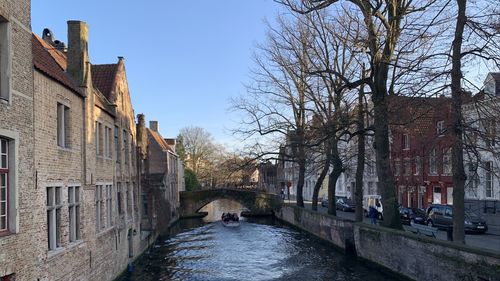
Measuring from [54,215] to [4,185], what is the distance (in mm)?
3472

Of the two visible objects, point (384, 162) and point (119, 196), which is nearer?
point (384, 162)

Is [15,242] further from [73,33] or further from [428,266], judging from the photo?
[428,266]

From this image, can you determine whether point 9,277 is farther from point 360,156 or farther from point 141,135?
point 360,156

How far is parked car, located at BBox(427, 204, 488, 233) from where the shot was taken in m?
27.8

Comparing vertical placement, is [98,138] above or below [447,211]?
above

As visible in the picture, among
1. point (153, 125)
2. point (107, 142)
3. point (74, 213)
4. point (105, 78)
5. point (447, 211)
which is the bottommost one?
point (447, 211)

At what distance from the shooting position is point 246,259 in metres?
27.0

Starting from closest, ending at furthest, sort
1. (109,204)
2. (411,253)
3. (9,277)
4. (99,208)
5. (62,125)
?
(9,277) < (62,125) < (411,253) < (99,208) < (109,204)

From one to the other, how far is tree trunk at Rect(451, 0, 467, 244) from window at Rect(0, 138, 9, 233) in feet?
40.3

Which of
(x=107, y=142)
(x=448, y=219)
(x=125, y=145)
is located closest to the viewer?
(x=107, y=142)

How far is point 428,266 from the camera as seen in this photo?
16.4 meters

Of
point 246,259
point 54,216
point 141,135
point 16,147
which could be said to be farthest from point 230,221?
point 16,147

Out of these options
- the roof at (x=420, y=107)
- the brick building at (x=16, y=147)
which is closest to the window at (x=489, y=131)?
the roof at (x=420, y=107)

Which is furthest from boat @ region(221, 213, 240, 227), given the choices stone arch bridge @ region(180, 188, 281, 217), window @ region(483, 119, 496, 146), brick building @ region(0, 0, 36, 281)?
brick building @ region(0, 0, 36, 281)
